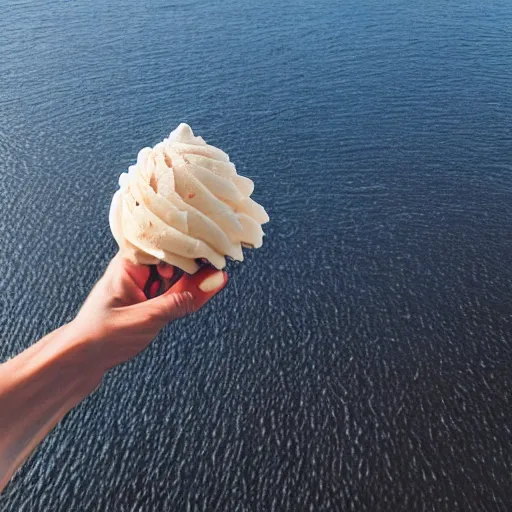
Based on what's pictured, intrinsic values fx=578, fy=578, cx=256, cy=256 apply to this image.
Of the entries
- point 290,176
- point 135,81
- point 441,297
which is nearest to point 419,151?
point 290,176

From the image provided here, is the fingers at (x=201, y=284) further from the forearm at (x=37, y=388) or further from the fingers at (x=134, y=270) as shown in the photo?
the forearm at (x=37, y=388)

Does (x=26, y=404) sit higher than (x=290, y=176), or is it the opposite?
(x=26, y=404)

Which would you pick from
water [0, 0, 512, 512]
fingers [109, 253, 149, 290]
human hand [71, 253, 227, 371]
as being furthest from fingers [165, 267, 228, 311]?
water [0, 0, 512, 512]

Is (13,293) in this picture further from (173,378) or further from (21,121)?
(21,121)

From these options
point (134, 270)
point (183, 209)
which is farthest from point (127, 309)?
point (183, 209)

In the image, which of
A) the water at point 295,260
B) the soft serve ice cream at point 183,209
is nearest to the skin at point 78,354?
the soft serve ice cream at point 183,209

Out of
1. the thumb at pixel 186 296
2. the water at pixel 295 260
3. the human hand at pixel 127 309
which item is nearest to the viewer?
the human hand at pixel 127 309
